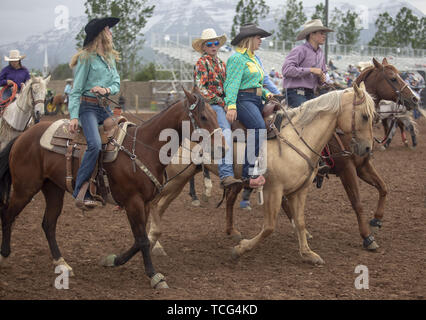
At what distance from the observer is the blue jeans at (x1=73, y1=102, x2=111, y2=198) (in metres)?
5.41

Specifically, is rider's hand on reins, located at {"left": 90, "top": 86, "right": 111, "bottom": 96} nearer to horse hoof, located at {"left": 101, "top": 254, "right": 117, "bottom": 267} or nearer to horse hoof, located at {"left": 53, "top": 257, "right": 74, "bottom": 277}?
horse hoof, located at {"left": 101, "top": 254, "right": 117, "bottom": 267}

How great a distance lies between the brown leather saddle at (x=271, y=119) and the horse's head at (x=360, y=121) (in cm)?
86

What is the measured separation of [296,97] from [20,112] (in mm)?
5478

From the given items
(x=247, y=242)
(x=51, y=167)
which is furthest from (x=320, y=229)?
(x=51, y=167)

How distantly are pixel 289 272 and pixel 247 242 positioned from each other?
0.64m

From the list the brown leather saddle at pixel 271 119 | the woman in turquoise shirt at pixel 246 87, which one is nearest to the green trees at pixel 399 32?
the brown leather saddle at pixel 271 119

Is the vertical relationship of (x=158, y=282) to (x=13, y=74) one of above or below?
below

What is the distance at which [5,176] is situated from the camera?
6285 mm

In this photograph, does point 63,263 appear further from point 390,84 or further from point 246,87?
point 390,84

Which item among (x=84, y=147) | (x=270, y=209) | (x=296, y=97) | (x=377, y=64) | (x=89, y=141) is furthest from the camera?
(x=377, y=64)

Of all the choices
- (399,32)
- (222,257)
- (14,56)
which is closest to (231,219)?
(222,257)

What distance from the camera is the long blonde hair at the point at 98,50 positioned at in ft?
18.2

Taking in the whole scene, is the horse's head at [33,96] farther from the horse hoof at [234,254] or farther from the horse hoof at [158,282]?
the horse hoof at [158,282]

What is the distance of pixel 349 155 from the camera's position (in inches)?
271
